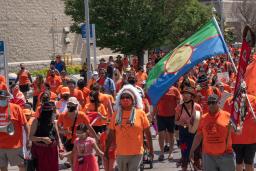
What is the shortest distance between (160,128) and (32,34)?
31.9 metres

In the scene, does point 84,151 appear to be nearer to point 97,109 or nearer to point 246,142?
point 246,142

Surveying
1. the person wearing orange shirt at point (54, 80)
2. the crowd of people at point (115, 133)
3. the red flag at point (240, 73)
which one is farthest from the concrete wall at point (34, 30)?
the red flag at point (240, 73)

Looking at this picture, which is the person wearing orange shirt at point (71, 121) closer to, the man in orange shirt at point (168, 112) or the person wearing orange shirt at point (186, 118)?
the person wearing orange shirt at point (186, 118)

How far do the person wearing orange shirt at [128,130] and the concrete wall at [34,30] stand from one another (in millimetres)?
33828

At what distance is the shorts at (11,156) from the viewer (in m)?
10.0

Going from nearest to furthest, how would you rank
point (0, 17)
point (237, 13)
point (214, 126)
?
point (214, 126) < point (0, 17) < point (237, 13)

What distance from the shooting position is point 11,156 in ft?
33.0

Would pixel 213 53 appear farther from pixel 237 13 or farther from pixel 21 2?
pixel 237 13

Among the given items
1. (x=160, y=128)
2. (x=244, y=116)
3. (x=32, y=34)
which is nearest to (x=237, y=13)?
(x=32, y=34)

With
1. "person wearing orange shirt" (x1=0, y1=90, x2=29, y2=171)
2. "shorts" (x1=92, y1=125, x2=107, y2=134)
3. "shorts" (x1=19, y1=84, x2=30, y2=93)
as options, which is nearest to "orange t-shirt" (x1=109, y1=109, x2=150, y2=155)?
"person wearing orange shirt" (x1=0, y1=90, x2=29, y2=171)

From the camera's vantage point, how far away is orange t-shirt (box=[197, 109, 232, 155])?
8.55 m

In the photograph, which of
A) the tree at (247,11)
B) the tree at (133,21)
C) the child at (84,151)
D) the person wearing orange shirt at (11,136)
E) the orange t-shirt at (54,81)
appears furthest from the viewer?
the tree at (247,11)

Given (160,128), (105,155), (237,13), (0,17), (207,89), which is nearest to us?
(105,155)

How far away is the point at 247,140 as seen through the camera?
9164mm
